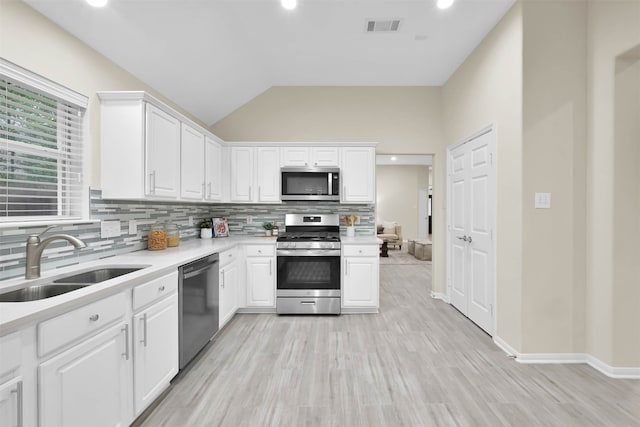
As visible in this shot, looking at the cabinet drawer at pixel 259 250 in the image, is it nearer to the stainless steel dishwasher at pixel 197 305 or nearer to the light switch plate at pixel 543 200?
the stainless steel dishwasher at pixel 197 305

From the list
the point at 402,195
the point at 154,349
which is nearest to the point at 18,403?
the point at 154,349

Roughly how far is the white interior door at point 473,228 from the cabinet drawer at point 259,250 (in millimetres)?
2360

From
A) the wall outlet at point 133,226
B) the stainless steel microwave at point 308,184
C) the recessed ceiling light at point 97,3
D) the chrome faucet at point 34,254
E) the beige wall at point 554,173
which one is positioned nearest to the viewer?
the chrome faucet at point 34,254

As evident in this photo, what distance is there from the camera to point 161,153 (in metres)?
2.68

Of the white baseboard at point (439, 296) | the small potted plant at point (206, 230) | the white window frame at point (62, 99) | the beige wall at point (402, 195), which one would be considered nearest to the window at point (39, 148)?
the white window frame at point (62, 99)

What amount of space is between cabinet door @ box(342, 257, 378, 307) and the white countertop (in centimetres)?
159

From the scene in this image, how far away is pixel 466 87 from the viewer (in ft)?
12.1

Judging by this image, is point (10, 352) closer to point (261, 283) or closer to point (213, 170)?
point (261, 283)

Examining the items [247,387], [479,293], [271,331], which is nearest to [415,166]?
[479,293]

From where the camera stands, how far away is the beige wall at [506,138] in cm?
268

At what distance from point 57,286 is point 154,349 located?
2.22 feet

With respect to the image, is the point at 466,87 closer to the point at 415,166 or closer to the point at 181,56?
the point at 181,56

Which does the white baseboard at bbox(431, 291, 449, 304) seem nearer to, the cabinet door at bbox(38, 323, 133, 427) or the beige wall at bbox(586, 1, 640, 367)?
the beige wall at bbox(586, 1, 640, 367)

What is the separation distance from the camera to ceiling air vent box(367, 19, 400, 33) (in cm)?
301
